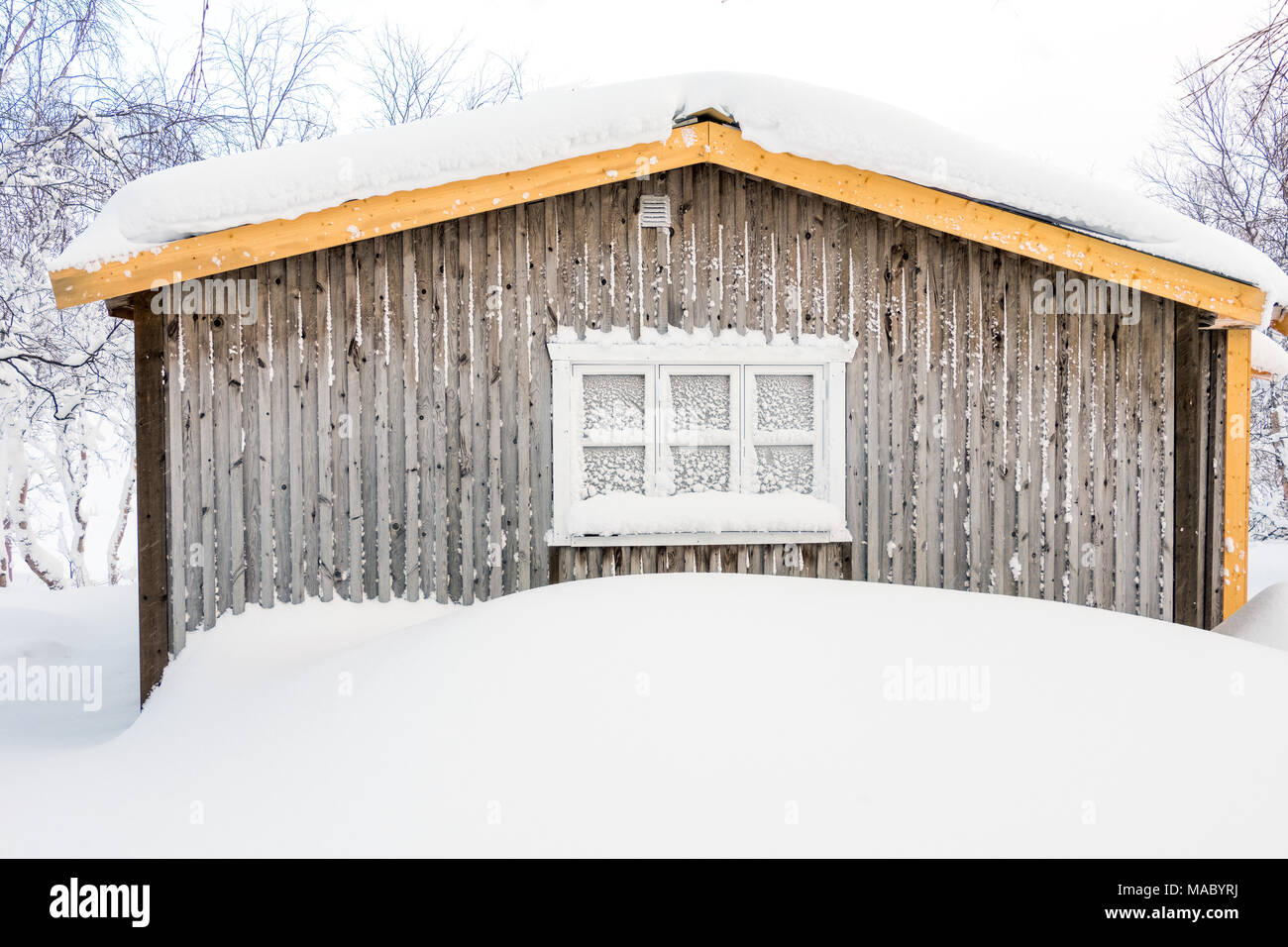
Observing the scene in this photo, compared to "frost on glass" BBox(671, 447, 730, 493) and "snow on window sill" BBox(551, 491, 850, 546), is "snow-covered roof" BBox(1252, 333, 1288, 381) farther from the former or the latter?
"frost on glass" BBox(671, 447, 730, 493)

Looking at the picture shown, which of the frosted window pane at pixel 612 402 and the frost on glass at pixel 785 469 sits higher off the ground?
the frosted window pane at pixel 612 402

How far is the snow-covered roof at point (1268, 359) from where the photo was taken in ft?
20.9

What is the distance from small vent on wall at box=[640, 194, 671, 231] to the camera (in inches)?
196

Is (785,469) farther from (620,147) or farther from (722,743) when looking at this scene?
(722,743)

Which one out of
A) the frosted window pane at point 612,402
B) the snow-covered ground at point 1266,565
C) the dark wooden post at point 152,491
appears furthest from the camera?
the snow-covered ground at point 1266,565

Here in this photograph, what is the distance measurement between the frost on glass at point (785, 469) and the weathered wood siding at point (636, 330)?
326mm

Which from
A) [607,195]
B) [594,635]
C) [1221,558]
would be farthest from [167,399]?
[1221,558]

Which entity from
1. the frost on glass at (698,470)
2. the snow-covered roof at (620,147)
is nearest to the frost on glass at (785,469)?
the frost on glass at (698,470)

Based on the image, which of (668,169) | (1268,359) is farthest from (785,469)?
(1268,359)

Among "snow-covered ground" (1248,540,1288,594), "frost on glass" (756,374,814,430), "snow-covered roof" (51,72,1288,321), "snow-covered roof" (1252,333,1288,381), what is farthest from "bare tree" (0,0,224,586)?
"snow-covered ground" (1248,540,1288,594)

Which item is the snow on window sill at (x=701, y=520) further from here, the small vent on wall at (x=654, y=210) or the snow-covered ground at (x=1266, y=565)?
the snow-covered ground at (x=1266, y=565)

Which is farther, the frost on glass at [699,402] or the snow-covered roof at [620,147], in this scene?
the frost on glass at [699,402]

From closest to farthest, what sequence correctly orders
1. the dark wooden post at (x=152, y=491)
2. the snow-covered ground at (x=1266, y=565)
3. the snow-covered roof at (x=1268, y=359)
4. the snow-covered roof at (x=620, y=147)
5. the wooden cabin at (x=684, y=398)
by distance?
1. the snow-covered roof at (x=620, y=147)
2. the dark wooden post at (x=152, y=491)
3. the wooden cabin at (x=684, y=398)
4. the snow-covered roof at (x=1268, y=359)
5. the snow-covered ground at (x=1266, y=565)

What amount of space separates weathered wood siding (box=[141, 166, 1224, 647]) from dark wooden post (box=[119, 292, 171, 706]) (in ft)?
0.23
